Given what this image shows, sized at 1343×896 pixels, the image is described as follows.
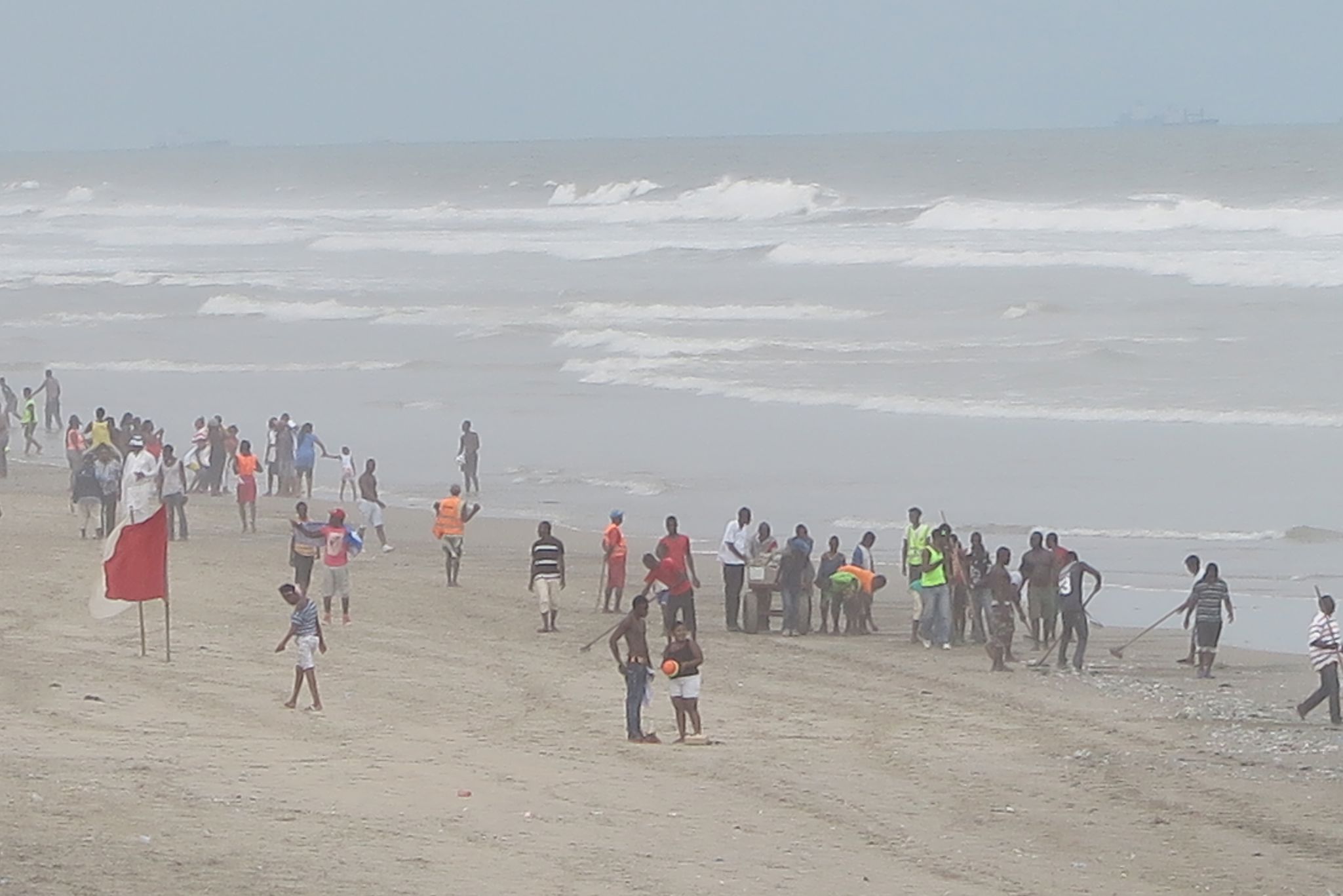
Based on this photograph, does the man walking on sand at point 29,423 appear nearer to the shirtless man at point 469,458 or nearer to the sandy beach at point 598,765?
the shirtless man at point 469,458

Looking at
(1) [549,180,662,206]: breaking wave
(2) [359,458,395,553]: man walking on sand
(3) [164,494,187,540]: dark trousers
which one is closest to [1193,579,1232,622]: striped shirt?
Answer: (2) [359,458,395,553]: man walking on sand

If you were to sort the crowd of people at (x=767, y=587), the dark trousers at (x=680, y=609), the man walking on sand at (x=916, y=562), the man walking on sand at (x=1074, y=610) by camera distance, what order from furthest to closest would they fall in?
the man walking on sand at (x=916, y=562)
the dark trousers at (x=680, y=609)
the man walking on sand at (x=1074, y=610)
the crowd of people at (x=767, y=587)

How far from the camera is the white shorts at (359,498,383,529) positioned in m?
21.1

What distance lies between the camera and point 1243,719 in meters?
14.3

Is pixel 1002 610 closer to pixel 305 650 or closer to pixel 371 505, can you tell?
pixel 305 650

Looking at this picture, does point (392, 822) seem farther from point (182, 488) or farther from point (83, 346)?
point (83, 346)

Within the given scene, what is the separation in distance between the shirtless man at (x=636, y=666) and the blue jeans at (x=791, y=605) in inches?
172

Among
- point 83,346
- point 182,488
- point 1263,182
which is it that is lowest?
point 182,488

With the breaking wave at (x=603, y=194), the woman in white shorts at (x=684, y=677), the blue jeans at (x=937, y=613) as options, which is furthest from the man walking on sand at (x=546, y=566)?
the breaking wave at (x=603, y=194)

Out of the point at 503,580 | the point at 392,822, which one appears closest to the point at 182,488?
the point at 503,580

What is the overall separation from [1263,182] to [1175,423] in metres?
64.2

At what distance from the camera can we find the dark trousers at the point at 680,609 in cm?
1617

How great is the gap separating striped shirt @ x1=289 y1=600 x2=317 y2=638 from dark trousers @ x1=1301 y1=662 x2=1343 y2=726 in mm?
7158

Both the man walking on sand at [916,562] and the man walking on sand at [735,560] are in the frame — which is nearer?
the man walking on sand at [916,562]
